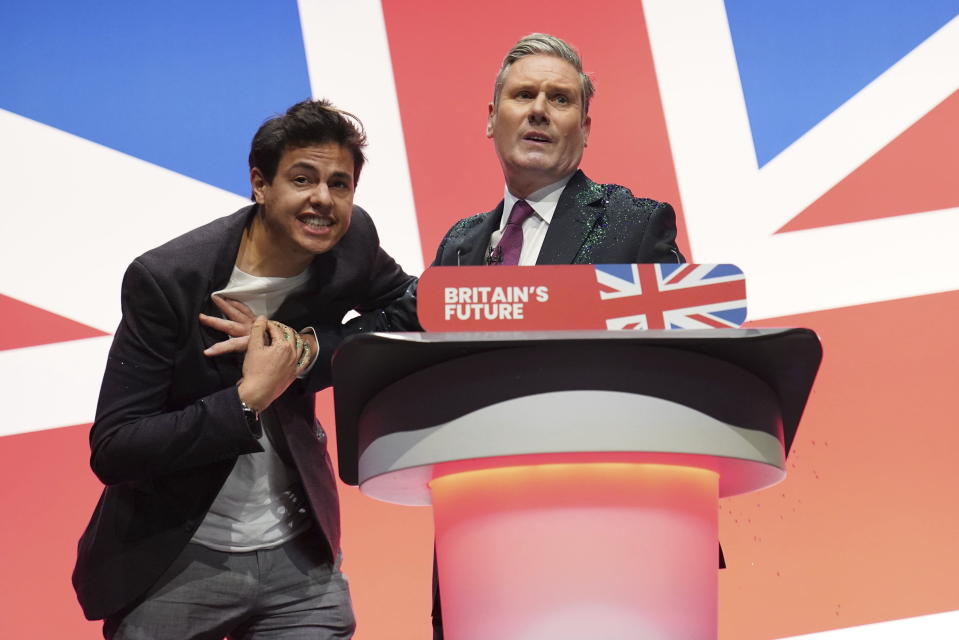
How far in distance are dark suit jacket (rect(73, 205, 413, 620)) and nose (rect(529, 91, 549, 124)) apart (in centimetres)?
42

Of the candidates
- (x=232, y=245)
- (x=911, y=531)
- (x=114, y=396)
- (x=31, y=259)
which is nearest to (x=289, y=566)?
(x=114, y=396)

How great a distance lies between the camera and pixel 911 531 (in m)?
2.53

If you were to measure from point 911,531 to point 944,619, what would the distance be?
0.22 m

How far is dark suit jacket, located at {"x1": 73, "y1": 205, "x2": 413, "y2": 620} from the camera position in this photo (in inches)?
63.1

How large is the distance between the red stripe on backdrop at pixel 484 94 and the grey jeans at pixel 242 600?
1148 millimetres

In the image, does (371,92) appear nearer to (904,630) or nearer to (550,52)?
(550,52)

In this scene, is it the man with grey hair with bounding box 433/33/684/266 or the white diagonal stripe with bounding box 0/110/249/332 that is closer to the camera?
the man with grey hair with bounding box 433/33/684/266

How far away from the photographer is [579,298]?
3.53 ft

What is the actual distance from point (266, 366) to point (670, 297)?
77 cm

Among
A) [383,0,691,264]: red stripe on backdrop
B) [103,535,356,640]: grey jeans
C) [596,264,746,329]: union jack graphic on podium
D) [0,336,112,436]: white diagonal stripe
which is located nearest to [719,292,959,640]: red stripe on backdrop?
[383,0,691,264]: red stripe on backdrop

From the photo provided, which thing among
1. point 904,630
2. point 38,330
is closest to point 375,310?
point 38,330

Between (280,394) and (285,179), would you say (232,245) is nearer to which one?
(285,179)

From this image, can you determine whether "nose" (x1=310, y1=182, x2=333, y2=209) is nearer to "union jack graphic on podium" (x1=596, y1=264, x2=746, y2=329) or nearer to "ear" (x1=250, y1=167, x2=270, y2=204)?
"ear" (x1=250, y1=167, x2=270, y2=204)

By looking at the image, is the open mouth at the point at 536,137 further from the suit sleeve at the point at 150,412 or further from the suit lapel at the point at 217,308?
the suit sleeve at the point at 150,412
